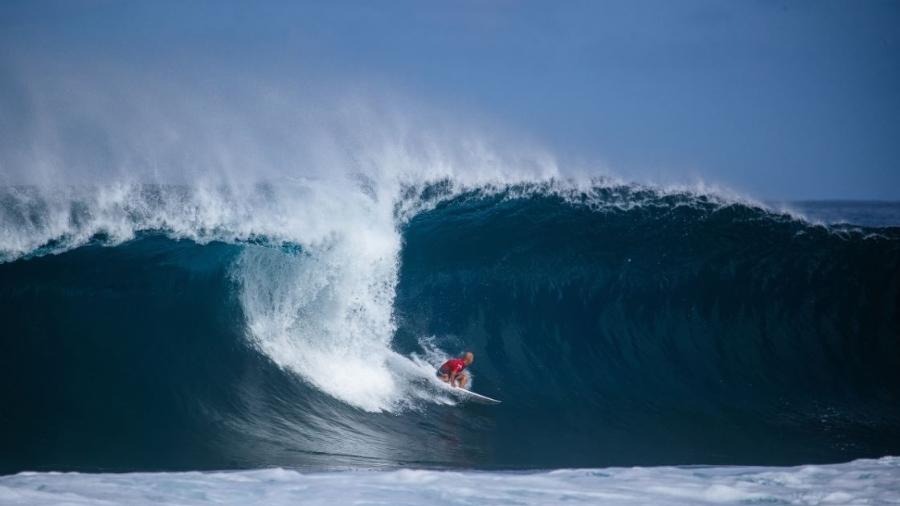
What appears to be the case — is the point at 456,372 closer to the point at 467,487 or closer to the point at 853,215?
the point at 467,487

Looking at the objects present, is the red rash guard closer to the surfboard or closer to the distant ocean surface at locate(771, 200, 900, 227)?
the surfboard

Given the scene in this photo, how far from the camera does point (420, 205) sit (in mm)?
11953

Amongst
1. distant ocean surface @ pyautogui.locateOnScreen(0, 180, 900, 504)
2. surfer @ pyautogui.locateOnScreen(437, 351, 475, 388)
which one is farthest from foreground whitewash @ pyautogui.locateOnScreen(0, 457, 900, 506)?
surfer @ pyautogui.locateOnScreen(437, 351, 475, 388)

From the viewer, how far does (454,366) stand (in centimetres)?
835

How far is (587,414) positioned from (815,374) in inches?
133

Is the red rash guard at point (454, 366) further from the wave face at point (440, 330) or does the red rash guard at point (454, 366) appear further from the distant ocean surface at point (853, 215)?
the distant ocean surface at point (853, 215)

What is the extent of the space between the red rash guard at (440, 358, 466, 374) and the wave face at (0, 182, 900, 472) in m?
0.38

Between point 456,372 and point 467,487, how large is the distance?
329 centimetres

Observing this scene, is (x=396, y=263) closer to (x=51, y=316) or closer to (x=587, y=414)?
(x=587, y=414)

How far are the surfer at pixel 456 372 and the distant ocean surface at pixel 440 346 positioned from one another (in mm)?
267

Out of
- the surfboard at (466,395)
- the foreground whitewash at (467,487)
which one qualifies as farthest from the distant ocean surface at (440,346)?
the surfboard at (466,395)

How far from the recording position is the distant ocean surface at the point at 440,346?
5.52 metres

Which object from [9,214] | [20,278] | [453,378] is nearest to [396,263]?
[453,378]

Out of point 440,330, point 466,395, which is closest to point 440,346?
point 440,330
